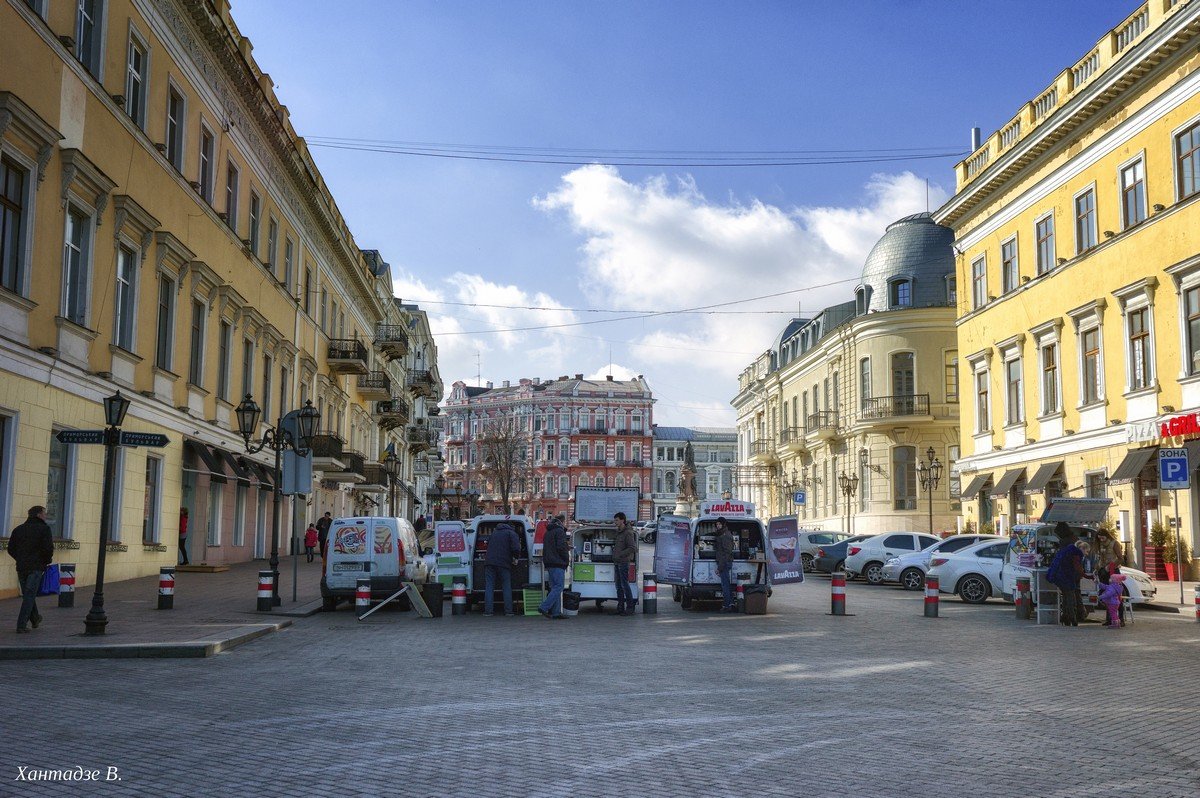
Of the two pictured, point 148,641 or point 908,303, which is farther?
point 908,303

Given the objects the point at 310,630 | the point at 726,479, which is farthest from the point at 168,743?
the point at 726,479

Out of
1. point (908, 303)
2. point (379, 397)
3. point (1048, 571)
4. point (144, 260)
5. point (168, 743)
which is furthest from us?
point (379, 397)

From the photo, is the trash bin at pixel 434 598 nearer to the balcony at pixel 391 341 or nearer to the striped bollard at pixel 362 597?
the striped bollard at pixel 362 597

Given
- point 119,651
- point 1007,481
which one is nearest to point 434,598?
point 119,651

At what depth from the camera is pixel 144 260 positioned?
2497 cm

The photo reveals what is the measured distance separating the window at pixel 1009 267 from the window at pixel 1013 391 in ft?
8.60

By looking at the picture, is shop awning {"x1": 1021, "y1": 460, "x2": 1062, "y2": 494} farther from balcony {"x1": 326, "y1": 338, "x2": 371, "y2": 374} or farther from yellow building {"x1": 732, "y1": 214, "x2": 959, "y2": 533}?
balcony {"x1": 326, "y1": 338, "x2": 371, "y2": 374}

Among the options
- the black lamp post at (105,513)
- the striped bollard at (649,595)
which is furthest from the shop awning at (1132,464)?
the black lamp post at (105,513)

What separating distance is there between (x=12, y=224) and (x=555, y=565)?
11124mm

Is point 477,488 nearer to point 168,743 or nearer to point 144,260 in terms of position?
point 144,260

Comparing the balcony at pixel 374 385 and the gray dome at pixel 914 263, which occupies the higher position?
the gray dome at pixel 914 263

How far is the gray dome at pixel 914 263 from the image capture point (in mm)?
54844

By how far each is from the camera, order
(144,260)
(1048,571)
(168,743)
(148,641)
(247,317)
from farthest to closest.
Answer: (247,317)
(144,260)
(1048,571)
(148,641)
(168,743)

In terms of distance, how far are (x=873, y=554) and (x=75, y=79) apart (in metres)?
25.2
